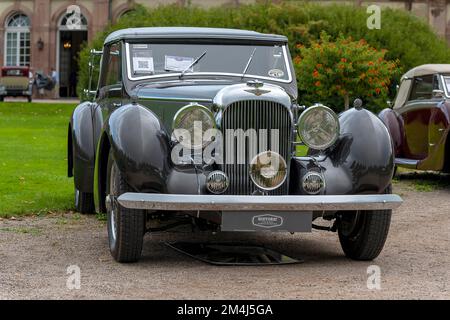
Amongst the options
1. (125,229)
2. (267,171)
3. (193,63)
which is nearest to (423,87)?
(193,63)

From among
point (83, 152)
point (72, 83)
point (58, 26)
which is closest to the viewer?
point (83, 152)

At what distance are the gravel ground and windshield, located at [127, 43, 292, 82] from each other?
4.97ft

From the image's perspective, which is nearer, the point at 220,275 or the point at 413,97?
the point at 220,275

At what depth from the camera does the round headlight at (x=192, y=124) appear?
22.6ft

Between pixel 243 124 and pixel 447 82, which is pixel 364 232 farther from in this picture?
pixel 447 82

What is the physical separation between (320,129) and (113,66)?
251cm

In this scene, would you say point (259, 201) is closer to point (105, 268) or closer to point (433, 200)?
point (105, 268)

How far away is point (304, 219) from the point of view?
6.69 m

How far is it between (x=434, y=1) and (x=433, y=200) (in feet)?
114

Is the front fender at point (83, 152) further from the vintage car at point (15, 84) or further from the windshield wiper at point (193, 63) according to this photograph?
the vintage car at point (15, 84)

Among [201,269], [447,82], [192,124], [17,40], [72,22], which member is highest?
[72,22]

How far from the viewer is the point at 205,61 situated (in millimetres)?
8195

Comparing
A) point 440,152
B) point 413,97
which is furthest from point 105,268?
point 413,97
